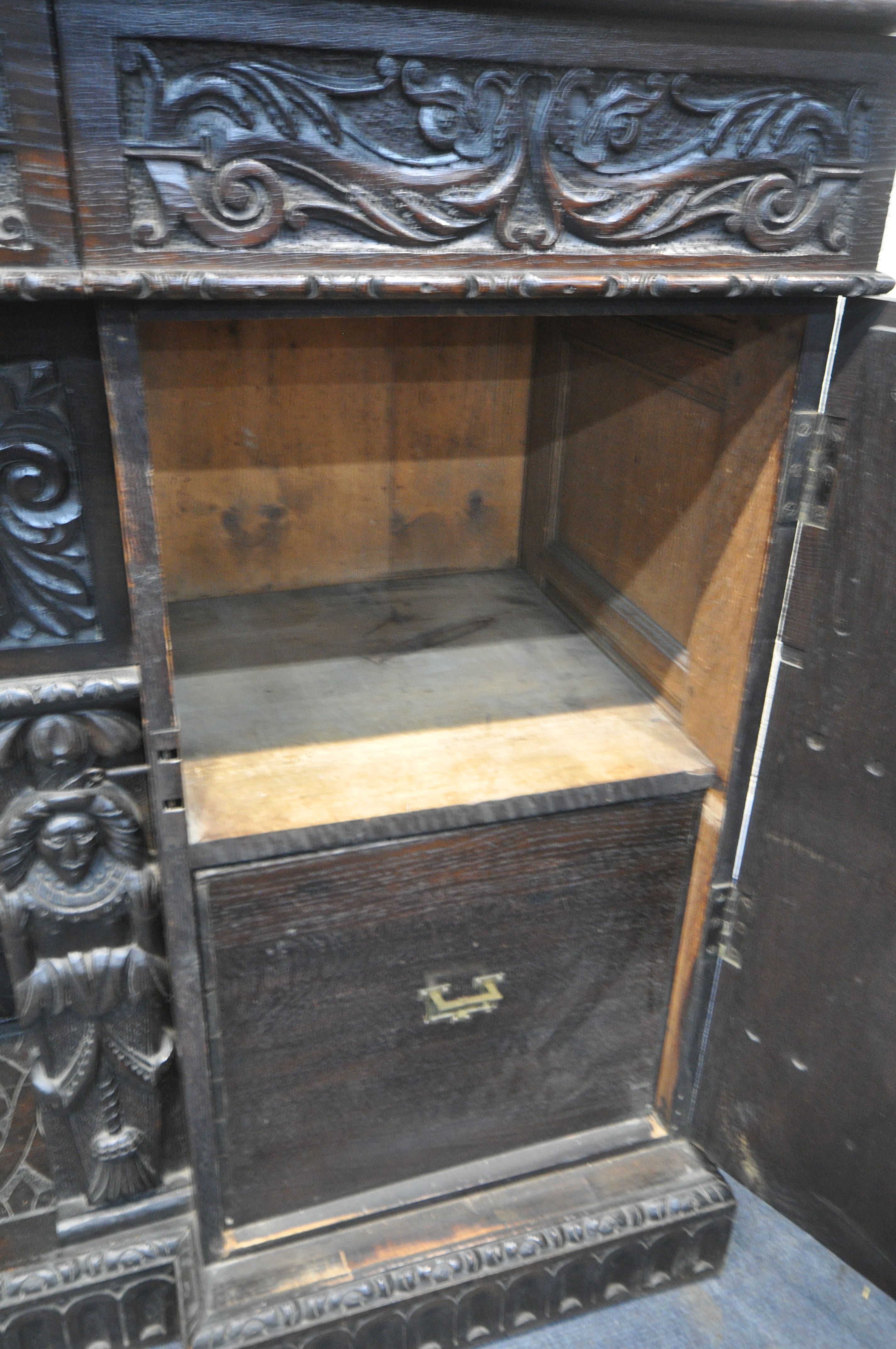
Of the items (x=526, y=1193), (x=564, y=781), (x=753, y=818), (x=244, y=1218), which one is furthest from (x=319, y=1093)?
(x=753, y=818)

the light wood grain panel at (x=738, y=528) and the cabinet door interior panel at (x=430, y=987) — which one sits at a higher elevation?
the light wood grain panel at (x=738, y=528)

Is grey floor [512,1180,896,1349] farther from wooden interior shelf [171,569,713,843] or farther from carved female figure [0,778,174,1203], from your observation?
wooden interior shelf [171,569,713,843]

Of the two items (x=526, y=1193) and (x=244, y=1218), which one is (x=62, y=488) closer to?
(x=244, y=1218)

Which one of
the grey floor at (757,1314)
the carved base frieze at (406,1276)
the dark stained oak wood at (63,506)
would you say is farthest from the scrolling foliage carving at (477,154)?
the grey floor at (757,1314)

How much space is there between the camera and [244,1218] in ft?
3.74

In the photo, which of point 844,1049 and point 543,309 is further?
point 844,1049

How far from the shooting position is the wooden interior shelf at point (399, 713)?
1040 mm

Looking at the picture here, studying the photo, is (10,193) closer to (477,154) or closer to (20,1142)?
(477,154)

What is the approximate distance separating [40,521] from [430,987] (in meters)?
0.60

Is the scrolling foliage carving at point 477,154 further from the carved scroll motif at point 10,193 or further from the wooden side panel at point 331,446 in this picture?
the wooden side panel at point 331,446

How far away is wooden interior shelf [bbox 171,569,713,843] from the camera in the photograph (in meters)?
1.04

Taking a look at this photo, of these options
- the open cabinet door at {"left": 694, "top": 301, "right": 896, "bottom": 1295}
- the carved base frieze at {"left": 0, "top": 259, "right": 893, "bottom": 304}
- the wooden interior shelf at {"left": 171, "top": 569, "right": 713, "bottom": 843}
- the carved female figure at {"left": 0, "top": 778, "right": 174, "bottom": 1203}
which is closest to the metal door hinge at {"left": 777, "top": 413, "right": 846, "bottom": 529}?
the open cabinet door at {"left": 694, "top": 301, "right": 896, "bottom": 1295}

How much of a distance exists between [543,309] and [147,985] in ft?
2.31

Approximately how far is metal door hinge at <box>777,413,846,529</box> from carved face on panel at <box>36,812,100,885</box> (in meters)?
0.68
